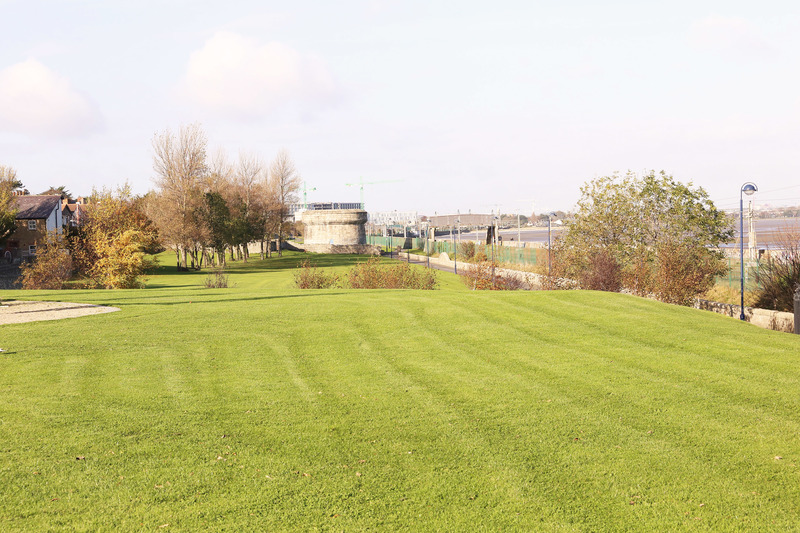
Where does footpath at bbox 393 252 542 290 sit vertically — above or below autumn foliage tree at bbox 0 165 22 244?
below

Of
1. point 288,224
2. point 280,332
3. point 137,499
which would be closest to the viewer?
point 137,499

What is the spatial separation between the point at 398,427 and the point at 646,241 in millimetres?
25087

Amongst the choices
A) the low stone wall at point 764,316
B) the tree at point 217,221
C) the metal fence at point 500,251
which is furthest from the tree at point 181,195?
the low stone wall at point 764,316

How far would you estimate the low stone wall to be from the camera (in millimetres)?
20453

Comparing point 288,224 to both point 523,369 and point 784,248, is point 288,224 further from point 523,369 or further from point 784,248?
point 523,369

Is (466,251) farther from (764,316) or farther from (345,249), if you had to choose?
(764,316)

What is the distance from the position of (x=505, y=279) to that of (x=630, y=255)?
275 inches

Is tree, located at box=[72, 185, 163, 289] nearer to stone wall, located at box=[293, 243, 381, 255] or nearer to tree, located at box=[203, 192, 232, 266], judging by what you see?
tree, located at box=[203, 192, 232, 266]

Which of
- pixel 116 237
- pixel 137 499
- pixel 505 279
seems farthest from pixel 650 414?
pixel 116 237

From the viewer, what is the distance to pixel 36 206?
68750 mm

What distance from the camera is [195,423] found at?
804 cm

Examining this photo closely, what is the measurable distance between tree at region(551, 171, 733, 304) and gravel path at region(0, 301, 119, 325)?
20.0 m

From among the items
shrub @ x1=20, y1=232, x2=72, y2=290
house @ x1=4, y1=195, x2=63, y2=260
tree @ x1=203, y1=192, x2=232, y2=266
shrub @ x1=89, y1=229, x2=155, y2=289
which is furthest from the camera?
house @ x1=4, y1=195, x2=63, y2=260

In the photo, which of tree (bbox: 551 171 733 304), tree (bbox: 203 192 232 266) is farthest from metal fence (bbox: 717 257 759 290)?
tree (bbox: 203 192 232 266)
